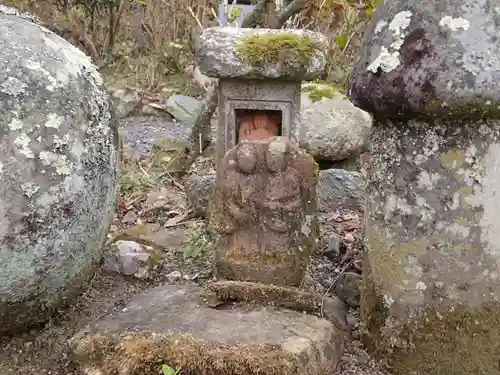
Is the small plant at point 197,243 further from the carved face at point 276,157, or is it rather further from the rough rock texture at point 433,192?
the rough rock texture at point 433,192

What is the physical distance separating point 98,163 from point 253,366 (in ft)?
2.91

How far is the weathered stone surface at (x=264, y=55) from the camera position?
149 inches

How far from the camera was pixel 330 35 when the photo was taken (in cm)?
773

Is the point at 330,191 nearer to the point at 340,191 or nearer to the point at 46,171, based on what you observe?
the point at 340,191

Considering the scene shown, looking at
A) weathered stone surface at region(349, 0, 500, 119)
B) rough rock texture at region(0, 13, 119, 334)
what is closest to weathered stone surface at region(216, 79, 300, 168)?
rough rock texture at region(0, 13, 119, 334)


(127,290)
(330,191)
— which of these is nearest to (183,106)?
(330,191)

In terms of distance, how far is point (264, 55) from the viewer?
378 cm

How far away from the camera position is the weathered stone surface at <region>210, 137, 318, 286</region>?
2.58m

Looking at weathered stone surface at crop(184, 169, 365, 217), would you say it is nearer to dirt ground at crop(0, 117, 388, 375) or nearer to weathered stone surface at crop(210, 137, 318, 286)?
dirt ground at crop(0, 117, 388, 375)

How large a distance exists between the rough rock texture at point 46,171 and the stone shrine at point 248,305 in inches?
8.9

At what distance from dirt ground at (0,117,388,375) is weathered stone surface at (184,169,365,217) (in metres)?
0.12

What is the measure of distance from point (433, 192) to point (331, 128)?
3.53 m

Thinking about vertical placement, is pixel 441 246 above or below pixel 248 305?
above

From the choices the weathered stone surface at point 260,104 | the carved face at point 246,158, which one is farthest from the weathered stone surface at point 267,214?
the weathered stone surface at point 260,104
